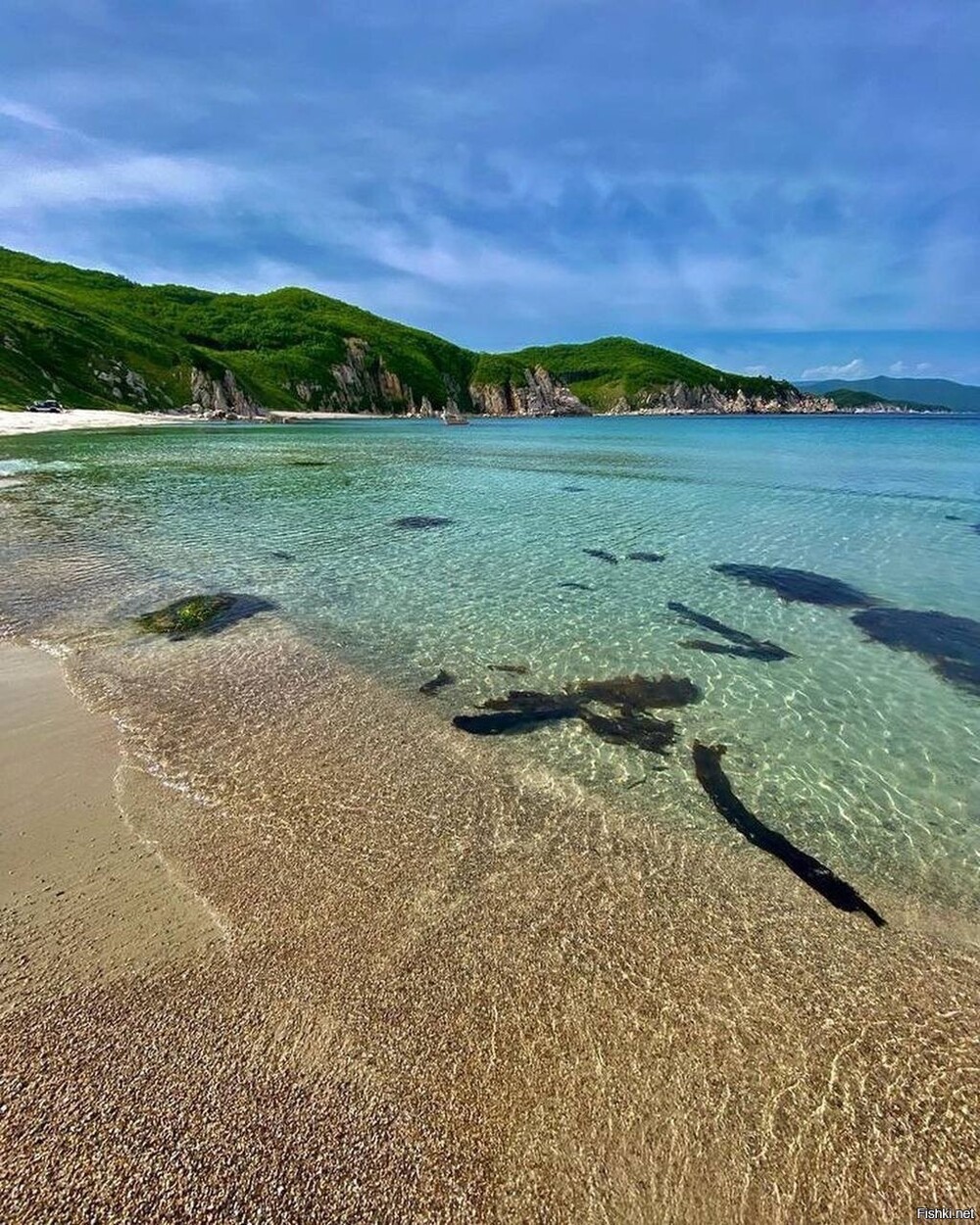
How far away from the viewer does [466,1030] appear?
454 centimetres

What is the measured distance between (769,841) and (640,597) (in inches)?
374

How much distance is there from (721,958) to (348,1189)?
138 inches

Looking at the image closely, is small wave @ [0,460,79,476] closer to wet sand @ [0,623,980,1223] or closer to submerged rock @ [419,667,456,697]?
submerged rock @ [419,667,456,697]

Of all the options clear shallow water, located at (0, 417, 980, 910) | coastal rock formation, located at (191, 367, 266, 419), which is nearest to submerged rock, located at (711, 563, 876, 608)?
clear shallow water, located at (0, 417, 980, 910)

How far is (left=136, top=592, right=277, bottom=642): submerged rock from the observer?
41.7 feet

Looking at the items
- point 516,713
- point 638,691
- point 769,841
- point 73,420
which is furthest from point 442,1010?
point 73,420

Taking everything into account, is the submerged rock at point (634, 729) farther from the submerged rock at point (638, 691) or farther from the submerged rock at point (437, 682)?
the submerged rock at point (437, 682)

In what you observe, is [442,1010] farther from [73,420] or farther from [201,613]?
[73,420]

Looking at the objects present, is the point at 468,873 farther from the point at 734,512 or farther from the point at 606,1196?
the point at 734,512

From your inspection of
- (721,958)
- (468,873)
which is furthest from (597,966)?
(468,873)

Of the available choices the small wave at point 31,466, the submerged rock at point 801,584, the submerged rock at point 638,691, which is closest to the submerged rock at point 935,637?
the submerged rock at point 801,584

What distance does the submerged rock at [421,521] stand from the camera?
25047 millimetres

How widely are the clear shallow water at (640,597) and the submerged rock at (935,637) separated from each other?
0.49 metres

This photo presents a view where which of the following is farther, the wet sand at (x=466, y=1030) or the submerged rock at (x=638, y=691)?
the submerged rock at (x=638, y=691)
